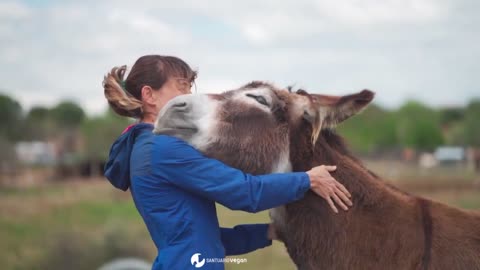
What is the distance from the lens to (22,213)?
2467cm

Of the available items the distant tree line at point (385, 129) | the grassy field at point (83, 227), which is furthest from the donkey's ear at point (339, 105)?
the distant tree line at point (385, 129)

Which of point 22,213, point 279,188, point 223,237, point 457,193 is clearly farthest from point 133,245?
point 457,193

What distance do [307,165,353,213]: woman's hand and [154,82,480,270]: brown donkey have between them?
0.07 meters

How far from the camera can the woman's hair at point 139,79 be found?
3.54 meters

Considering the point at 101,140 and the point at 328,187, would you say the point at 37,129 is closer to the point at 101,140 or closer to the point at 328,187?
the point at 101,140

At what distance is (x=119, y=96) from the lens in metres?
3.57

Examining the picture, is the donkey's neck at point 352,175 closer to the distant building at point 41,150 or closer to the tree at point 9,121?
the tree at point 9,121

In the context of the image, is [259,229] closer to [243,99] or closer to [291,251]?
[291,251]

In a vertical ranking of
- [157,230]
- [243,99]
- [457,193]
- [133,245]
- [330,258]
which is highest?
[243,99]

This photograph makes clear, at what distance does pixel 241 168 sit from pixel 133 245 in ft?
27.5

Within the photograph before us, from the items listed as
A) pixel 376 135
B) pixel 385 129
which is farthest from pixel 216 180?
pixel 376 135

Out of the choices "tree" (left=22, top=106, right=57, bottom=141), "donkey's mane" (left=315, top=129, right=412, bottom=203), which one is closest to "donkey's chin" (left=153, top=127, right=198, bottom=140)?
"donkey's mane" (left=315, top=129, right=412, bottom=203)

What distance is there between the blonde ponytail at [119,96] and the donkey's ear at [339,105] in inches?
42.1

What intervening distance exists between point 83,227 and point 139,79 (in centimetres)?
1666
